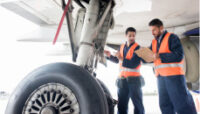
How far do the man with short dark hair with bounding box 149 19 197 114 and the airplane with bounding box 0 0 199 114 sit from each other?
60cm

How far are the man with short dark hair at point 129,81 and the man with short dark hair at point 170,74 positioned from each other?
0.49 meters

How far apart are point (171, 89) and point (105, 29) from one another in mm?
989

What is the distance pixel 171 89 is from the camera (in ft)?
6.13

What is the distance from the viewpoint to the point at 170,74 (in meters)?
1.92

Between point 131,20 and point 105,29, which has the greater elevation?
point 131,20

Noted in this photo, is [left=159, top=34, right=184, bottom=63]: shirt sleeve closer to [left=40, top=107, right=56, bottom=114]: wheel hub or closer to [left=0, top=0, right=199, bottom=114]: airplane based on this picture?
[left=0, top=0, right=199, bottom=114]: airplane

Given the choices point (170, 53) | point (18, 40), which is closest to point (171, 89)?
point (170, 53)

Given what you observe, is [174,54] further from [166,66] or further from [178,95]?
[178,95]

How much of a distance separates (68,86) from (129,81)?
1623mm

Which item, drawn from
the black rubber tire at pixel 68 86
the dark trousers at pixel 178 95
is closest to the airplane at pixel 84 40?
the black rubber tire at pixel 68 86

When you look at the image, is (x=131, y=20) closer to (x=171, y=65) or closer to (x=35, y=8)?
(x=171, y=65)

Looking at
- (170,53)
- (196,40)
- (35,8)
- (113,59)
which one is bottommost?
(170,53)

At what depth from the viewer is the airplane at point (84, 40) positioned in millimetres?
1090

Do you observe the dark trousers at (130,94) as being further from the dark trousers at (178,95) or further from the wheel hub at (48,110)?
the wheel hub at (48,110)
